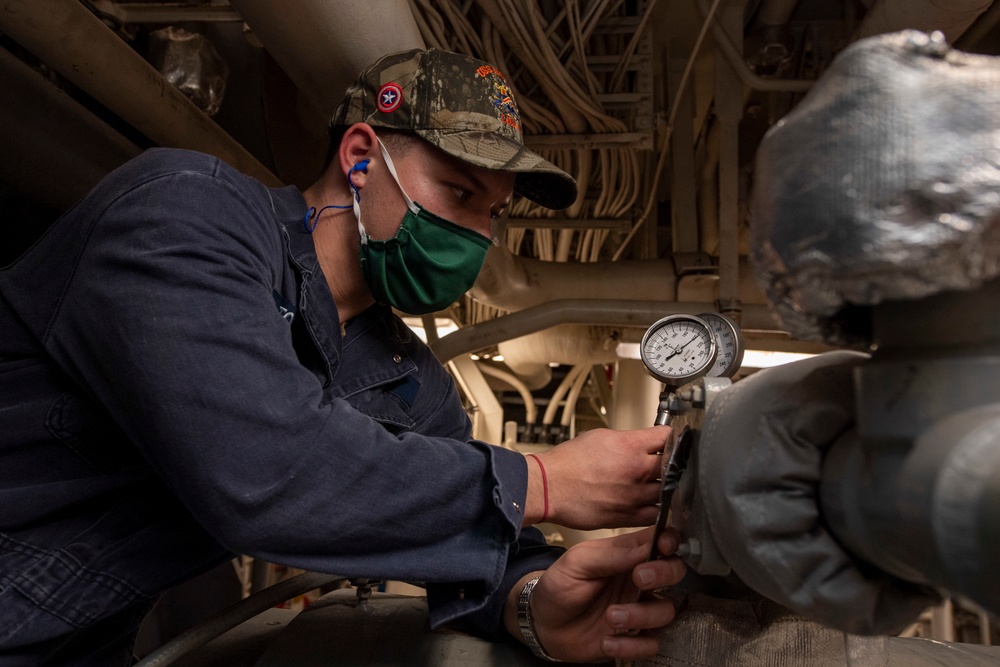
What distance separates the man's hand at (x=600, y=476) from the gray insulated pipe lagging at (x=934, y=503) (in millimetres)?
501

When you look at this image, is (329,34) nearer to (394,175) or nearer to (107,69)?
(394,175)

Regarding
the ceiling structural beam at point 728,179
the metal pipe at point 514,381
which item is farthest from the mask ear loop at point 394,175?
the metal pipe at point 514,381

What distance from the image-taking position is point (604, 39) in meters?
1.88

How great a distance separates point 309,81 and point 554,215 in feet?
4.48

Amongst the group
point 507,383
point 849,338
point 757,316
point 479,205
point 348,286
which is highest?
point 849,338

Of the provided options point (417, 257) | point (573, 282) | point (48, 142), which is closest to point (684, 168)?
point (573, 282)

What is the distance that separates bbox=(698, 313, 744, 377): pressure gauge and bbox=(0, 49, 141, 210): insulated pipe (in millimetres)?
1324

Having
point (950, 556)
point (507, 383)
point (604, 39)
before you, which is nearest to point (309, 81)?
point (604, 39)

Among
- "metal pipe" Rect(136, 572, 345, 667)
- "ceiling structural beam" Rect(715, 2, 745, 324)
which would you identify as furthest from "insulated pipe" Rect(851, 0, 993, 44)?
"metal pipe" Rect(136, 572, 345, 667)

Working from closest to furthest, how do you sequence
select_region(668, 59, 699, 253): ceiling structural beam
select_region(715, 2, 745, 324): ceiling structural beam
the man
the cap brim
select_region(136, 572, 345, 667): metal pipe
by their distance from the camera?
the man < select_region(136, 572, 345, 667): metal pipe < the cap brim < select_region(715, 2, 745, 324): ceiling structural beam < select_region(668, 59, 699, 253): ceiling structural beam

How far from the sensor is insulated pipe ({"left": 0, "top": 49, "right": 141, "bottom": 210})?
50.4 inches

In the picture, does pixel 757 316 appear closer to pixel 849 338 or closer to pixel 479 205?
pixel 479 205

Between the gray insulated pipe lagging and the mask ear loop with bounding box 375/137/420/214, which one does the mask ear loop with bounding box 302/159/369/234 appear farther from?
the gray insulated pipe lagging

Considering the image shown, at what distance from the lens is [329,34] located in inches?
45.7
